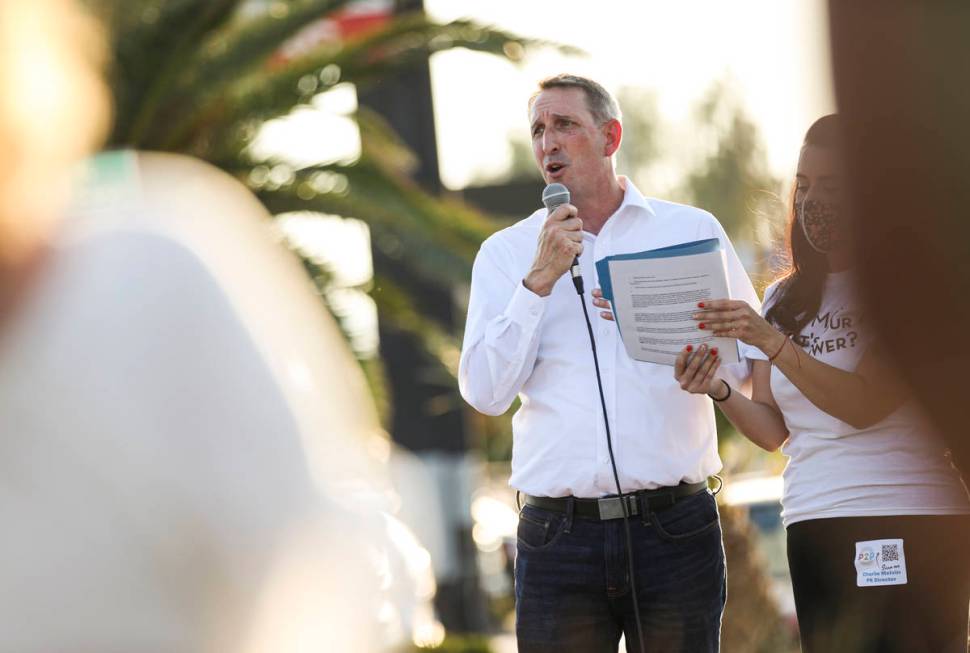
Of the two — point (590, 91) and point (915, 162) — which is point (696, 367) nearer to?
point (590, 91)

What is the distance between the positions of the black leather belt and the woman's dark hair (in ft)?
1.71

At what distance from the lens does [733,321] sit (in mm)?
3389

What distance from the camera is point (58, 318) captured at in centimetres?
109

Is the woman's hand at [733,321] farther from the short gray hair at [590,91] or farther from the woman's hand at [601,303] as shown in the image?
the short gray hair at [590,91]

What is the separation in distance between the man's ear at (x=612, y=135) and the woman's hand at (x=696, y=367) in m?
0.81

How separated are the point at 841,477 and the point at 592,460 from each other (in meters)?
0.64

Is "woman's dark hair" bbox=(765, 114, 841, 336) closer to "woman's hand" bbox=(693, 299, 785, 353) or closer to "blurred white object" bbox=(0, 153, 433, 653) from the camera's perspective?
"woman's hand" bbox=(693, 299, 785, 353)

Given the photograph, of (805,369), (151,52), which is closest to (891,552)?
(805,369)

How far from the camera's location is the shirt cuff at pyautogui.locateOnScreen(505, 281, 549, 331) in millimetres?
3607

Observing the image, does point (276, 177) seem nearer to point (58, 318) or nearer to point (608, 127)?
point (608, 127)

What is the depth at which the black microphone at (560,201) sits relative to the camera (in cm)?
370

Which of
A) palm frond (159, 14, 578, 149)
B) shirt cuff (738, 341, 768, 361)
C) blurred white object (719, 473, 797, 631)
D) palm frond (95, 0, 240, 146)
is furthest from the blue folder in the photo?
palm frond (95, 0, 240, 146)

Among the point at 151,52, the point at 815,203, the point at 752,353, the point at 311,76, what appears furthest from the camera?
the point at 311,76

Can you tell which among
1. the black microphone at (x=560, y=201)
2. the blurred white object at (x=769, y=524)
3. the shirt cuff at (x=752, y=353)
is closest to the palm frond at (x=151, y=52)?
the blurred white object at (x=769, y=524)
